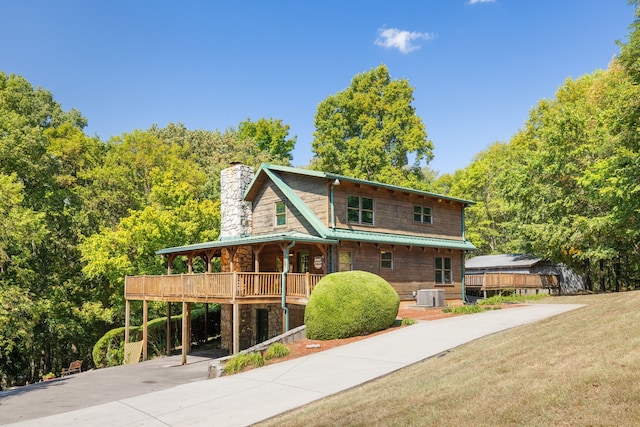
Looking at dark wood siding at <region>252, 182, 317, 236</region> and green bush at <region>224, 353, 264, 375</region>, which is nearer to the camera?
green bush at <region>224, 353, 264, 375</region>

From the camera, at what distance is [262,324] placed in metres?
25.4

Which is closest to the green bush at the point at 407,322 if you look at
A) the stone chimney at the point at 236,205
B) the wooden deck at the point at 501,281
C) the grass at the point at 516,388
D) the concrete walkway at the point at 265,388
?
the concrete walkway at the point at 265,388

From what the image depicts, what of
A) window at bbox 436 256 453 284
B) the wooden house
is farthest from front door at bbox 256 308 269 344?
window at bbox 436 256 453 284

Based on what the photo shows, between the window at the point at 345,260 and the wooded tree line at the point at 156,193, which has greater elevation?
the wooded tree line at the point at 156,193

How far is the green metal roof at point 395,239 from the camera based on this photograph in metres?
22.5

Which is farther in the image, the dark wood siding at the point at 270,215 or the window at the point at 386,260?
the window at the point at 386,260

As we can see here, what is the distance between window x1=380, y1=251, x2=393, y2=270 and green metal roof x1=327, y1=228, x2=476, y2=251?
33.8 inches

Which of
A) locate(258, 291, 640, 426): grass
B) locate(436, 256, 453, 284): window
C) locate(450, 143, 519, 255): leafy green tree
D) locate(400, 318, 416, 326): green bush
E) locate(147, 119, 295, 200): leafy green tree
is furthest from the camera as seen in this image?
locate(450, 143, 519, 255): leafy green tree

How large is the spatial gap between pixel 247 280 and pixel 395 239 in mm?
8015

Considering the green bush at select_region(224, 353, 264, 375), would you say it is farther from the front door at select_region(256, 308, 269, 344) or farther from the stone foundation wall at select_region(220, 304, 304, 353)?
the front door at select_region(256, 308, 269, 344)

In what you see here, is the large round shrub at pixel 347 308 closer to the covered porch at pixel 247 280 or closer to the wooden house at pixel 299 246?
the covered porch at pixel 247 280

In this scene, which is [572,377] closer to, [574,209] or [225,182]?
[225,182]

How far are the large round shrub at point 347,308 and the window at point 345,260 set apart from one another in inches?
166

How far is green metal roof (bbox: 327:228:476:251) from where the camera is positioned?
22466 millimetres
